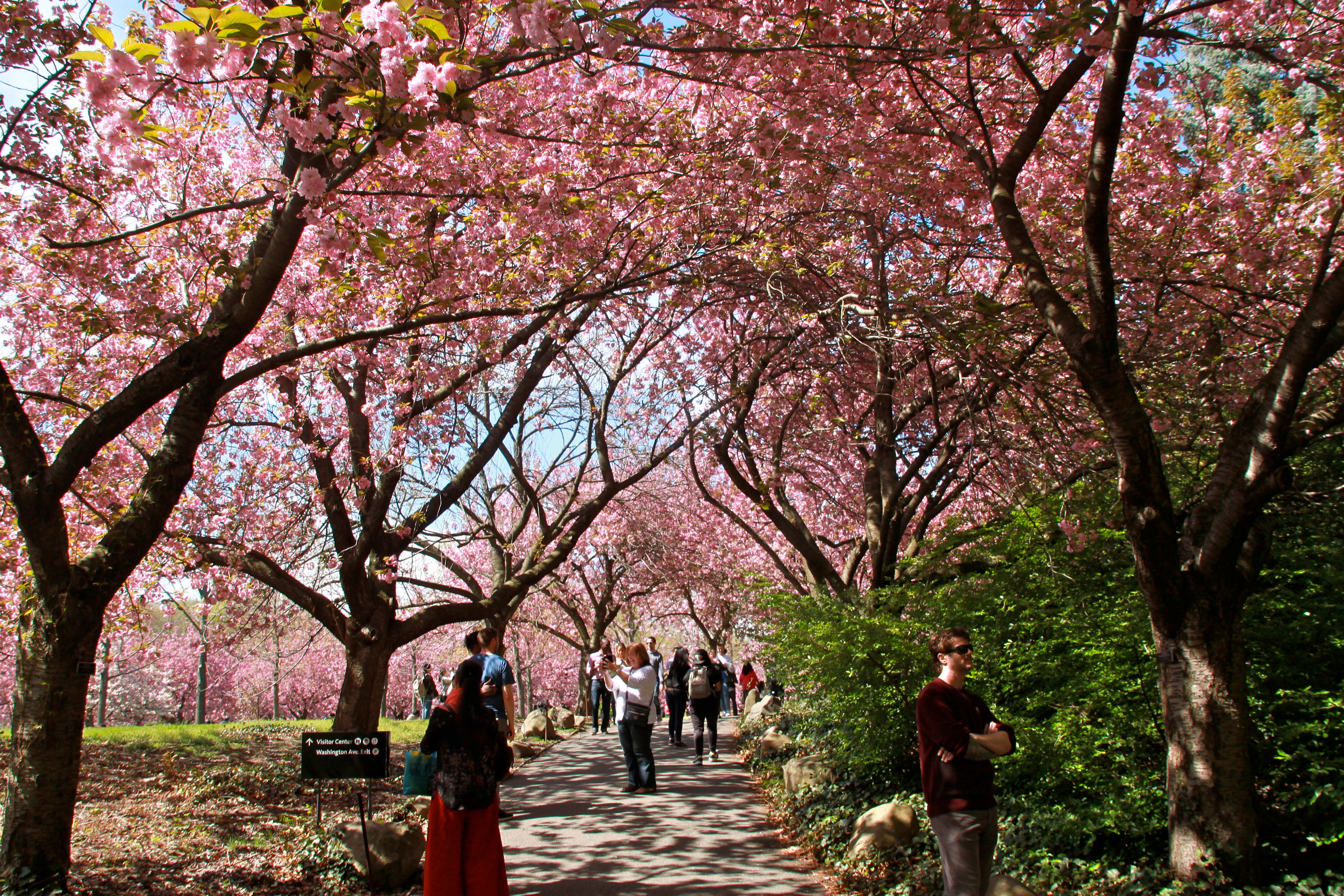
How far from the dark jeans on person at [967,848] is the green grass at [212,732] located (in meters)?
9.07

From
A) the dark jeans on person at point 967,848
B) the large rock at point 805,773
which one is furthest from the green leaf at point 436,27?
the large rock at point 805,773

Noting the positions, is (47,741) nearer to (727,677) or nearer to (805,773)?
(805,773)

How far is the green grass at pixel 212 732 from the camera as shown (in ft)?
45.6

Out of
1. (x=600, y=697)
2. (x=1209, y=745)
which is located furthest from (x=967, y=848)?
(x=600, y=697)

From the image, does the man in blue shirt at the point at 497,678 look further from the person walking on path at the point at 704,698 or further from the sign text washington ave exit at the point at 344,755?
the person walking on path at the point at 704,698

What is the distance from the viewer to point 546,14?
3.84 metres

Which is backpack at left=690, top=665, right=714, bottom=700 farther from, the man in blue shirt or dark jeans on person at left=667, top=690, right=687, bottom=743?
the man in blue shirt

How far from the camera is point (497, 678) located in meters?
7.68

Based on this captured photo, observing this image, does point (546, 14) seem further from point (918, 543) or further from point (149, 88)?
point (918, 543)

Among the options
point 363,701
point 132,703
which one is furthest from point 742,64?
point 132,703

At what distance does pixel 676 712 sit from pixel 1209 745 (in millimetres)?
10807

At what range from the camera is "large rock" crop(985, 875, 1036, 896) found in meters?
4.53

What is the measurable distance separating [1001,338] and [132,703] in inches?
2005

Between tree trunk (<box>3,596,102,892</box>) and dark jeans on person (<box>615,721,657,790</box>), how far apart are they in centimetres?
534
